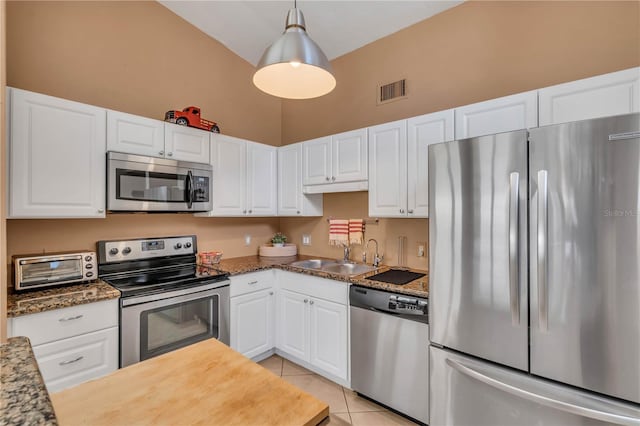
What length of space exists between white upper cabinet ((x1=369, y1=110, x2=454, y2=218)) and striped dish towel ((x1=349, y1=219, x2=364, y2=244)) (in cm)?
43

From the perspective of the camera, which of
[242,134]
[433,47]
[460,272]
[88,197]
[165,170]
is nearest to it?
[460,272]

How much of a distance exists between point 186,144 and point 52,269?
1.31 meters

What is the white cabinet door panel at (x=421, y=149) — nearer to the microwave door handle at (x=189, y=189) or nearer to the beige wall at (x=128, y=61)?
the microwave door handle at (x=189, y=189)

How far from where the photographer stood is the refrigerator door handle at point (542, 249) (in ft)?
4.64

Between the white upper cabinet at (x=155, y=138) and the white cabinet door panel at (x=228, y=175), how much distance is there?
0.41 ft

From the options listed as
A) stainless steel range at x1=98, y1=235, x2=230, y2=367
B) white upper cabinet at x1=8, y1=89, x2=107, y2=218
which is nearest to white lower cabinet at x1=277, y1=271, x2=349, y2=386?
stainless steel range at x1=98, y1=235, x2=230, y2=367

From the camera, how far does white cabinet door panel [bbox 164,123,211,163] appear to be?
8.24 ft

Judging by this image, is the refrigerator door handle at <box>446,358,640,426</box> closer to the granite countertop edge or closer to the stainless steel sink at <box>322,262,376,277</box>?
the granite countertop edge

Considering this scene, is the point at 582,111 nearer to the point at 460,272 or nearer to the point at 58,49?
the point at 460,272

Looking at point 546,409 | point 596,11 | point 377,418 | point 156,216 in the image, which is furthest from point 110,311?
point 596,11

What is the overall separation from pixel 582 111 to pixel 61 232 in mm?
3526

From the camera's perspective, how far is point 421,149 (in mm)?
2303

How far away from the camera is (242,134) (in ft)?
11.4

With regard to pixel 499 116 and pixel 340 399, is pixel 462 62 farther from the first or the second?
pixel 340 399
